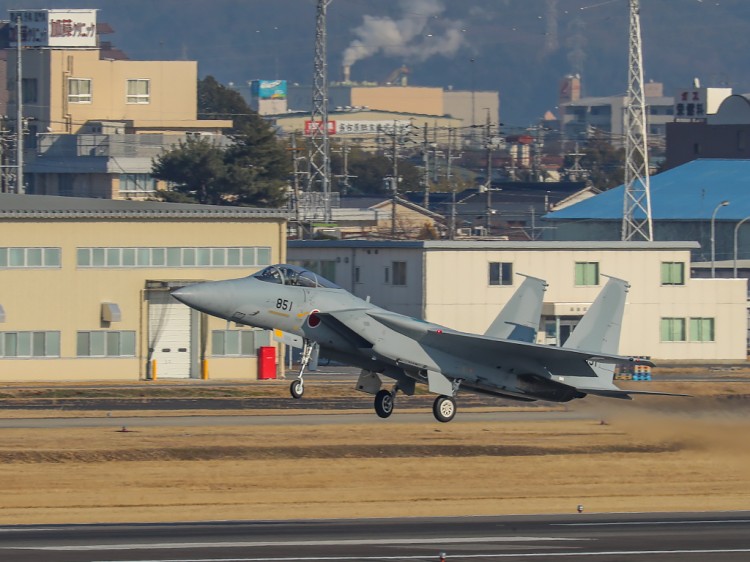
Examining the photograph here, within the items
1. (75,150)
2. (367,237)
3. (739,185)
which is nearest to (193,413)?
(367,237)

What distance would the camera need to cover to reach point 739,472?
161 ft

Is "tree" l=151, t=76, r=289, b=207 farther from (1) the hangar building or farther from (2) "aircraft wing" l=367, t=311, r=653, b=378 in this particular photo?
(2) "aircraft wing" l=367, t=311, r=653, b=378

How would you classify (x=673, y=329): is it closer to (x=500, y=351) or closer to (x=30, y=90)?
(x=500, y=351)

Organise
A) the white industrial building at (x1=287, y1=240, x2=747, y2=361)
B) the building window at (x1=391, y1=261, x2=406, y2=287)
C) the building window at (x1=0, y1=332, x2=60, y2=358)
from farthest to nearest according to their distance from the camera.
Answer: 1. the building window at (x1=391, y1=261, x2=406, y2=287)
2. the white industrial building at (x1=287, y1=240, x2=747, y2=361)
3. the building window at (x1=0, y1=332, x2=60, y2=358)

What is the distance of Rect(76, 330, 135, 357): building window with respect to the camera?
225 feet

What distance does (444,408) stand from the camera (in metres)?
40.2

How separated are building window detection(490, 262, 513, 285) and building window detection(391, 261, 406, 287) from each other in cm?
493

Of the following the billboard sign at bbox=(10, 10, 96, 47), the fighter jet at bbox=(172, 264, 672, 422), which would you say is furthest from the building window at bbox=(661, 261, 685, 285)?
the billboard sign at bbox=(10, 10, 96, 47)

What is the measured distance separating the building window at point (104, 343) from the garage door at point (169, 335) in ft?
4.19

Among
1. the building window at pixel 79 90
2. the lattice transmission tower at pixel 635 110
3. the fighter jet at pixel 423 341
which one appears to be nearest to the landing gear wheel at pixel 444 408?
the fighter jet at pixel 423 341

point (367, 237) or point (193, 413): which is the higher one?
point (367, 237)

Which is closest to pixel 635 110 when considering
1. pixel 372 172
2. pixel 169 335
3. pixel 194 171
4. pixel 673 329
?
pixel 673 329

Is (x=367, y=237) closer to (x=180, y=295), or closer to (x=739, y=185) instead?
(x=739, y=185)

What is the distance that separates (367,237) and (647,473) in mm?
63488
